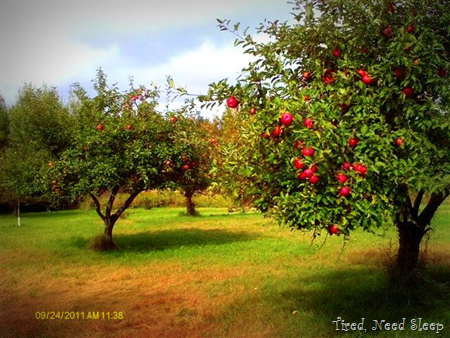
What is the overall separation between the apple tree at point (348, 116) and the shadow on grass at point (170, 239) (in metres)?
10.3

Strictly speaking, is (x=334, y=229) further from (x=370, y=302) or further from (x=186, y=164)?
(x=186, y=164)

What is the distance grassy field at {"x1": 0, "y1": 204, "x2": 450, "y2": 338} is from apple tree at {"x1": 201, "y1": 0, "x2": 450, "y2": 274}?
85.2 inches

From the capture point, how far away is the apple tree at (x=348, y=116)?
15.4 ft

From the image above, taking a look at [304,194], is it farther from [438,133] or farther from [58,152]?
[58,152]

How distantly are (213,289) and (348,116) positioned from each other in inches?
210

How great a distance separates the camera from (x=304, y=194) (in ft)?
15.8

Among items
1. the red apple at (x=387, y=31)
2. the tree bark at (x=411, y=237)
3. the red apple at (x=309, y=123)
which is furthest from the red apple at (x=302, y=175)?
the tree bark at (x=411, y=237)

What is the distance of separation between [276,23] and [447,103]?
266 cm

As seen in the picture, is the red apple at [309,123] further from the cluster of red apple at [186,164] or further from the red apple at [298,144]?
the cluster of red apple at [186,164]

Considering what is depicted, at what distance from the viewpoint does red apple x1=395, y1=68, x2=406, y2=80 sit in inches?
204

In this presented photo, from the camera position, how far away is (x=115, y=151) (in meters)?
13.5

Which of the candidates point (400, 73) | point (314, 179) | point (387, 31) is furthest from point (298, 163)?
point (387, 31)

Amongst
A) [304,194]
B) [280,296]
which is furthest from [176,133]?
[304,194]

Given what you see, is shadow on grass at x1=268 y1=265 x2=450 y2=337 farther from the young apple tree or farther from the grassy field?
the young apple tree
